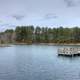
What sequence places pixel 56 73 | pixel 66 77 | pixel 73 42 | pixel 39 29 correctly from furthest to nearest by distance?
1. pixel 39 29
2. pixel 73 42
3. pixel 56 73
4. pixel 66 77

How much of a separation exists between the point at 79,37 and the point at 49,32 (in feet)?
68.9

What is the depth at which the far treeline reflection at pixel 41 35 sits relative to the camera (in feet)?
507

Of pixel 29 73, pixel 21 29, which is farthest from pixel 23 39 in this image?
pixel 29 73

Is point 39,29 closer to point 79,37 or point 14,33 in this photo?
point 14,33

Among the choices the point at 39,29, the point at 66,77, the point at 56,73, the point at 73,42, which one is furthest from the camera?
the point at 39,29

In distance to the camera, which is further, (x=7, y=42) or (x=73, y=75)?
(x=7, y=42)

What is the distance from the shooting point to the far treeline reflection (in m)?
154

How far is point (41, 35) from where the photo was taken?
519ft

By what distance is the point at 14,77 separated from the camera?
2875 cm

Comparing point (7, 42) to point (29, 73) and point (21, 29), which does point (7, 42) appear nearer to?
point (21, 29)

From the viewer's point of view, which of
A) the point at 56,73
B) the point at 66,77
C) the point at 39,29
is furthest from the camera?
the point at 39,29

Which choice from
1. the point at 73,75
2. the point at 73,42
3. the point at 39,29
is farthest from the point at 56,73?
the point at 39,29

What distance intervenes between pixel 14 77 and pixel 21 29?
5080 inches

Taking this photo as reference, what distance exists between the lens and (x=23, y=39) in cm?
15600
